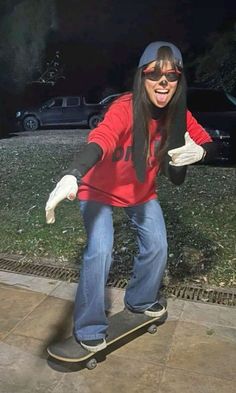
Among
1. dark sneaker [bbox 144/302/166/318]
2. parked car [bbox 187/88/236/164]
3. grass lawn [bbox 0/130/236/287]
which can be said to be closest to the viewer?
dark sneaker [bbox 144/302/166/318]

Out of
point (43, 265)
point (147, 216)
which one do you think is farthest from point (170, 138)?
point (43, 265)

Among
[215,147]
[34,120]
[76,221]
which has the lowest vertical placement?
[34,120]

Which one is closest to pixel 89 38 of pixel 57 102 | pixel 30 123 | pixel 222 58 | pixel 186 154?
pixel 57 102

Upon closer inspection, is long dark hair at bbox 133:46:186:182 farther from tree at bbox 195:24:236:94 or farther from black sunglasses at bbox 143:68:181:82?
tree at bbox 195:24:236:94

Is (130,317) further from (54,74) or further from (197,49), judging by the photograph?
(54,74)

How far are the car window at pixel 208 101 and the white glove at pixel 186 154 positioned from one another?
28.4 feet

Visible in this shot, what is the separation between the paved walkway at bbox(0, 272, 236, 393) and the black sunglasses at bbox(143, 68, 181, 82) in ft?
5.16

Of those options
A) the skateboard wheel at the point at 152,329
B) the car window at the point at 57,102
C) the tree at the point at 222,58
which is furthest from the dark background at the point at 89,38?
the skateboard wheel at the point at 152,329

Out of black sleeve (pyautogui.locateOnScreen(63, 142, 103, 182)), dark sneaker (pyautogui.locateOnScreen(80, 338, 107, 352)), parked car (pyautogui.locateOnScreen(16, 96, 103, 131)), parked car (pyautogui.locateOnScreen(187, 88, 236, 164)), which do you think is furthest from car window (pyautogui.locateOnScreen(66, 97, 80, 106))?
black sleeve (pyautogui.locateOnScreen(63, 142, 103, 182))

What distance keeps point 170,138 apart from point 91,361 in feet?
4.32

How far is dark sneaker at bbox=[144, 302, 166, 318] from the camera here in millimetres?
3059

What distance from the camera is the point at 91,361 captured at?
2.71 m

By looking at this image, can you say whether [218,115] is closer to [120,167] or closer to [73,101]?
[120,167]

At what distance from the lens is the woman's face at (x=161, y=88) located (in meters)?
2.54
